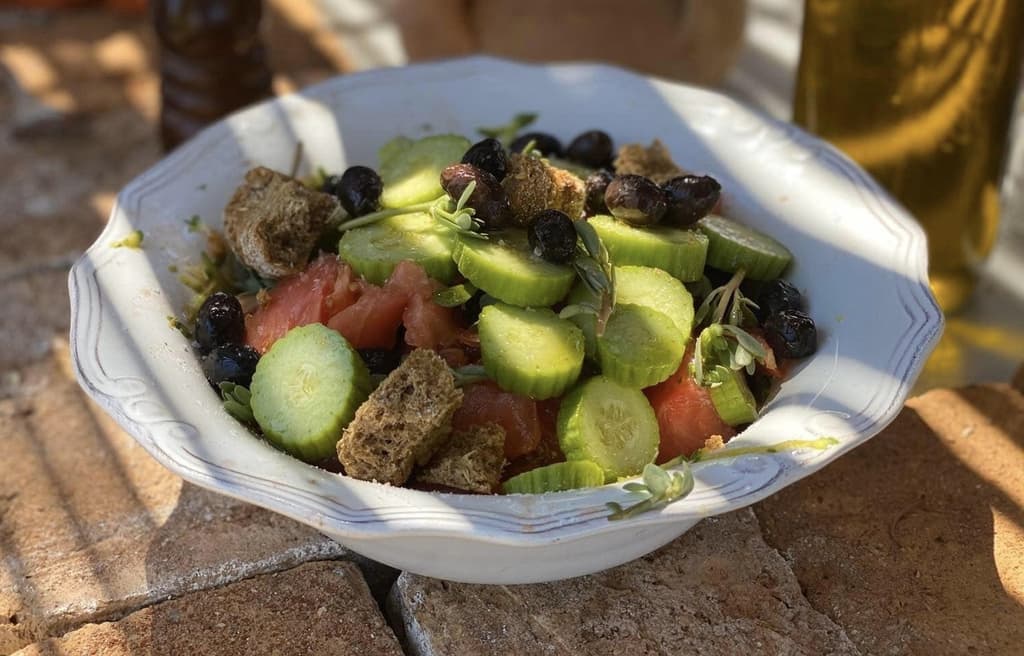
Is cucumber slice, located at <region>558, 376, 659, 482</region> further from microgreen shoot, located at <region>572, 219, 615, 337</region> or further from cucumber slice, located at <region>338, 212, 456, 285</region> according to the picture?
cucumber slice, located at <region>338, 212, 456, 285</region>

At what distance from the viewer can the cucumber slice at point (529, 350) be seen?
114 cm

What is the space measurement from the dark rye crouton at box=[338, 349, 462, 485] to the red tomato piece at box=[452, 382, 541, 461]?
53 millimetres

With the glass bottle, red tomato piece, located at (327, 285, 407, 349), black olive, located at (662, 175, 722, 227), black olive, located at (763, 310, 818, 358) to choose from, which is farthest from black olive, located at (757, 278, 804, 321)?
the glass bottle

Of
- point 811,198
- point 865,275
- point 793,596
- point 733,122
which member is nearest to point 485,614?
point 793,596

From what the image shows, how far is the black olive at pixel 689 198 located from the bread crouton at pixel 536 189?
0.12 m

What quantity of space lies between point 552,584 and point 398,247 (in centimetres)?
42

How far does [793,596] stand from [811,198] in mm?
559

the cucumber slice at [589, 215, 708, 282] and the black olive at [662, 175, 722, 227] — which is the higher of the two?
the black olive at [662, 175, 722, 227]

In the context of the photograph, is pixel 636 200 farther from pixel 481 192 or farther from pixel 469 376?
pixel 469 376

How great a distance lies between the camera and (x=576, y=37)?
2.25 m

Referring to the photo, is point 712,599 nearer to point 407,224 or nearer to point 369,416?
point 369,416

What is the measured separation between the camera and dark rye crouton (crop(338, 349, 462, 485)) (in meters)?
1.08

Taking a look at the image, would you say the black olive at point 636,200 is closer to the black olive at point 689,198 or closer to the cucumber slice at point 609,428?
the black olive at point 689,198

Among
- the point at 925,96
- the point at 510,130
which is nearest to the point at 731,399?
the point at 510,130
